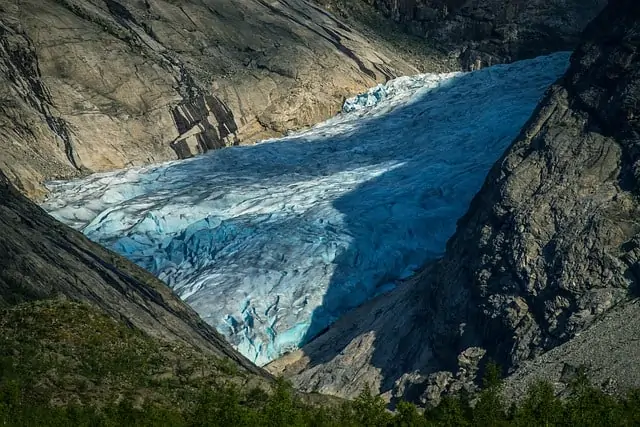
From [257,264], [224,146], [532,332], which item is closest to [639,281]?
[532,332]

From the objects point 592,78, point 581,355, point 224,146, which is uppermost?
point 592,78

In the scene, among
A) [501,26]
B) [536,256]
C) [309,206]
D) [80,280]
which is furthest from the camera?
[501,26]

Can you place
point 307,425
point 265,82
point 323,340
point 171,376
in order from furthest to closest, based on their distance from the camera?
1. point 265,82
2. point 323,340
3. point 171,376
4. point 307,425

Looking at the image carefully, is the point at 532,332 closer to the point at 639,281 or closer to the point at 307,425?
the point at 639,281

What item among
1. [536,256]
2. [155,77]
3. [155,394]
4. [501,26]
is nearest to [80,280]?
[155,394]

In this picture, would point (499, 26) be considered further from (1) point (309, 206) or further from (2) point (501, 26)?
(1) point (309, 206)

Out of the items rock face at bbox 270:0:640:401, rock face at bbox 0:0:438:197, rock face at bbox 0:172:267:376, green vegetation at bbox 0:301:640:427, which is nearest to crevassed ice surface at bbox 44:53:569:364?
rock face at bbox 0:0:438:197

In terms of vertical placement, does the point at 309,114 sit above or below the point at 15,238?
below

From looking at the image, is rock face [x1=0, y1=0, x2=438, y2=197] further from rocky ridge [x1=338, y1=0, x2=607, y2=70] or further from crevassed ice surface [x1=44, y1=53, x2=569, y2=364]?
rocky ridge [x1=338, y1=0, x2=607, y2=70]
